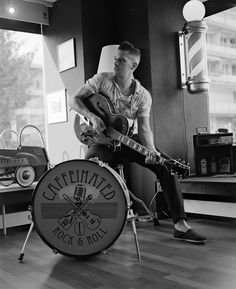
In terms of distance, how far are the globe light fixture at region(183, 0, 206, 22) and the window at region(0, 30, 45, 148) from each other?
184 centimetres

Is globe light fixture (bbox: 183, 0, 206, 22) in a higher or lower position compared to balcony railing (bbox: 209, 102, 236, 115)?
higher

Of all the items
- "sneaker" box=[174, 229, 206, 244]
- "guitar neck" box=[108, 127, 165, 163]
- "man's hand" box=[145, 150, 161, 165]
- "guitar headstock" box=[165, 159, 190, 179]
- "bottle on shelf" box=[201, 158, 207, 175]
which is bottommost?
"sneaker" box=[174, 229, 206, 244]

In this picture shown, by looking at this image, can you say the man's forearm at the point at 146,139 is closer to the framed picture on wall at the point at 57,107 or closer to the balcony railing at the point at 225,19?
the framed picture on wall at the point at 57,107

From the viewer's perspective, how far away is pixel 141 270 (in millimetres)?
2127

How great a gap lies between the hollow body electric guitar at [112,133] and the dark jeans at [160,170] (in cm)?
7

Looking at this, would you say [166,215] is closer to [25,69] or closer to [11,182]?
[11,182]

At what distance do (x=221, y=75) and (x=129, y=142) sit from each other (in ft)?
6.38

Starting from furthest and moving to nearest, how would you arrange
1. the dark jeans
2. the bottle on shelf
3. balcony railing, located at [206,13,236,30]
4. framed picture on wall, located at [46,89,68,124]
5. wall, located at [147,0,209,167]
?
framed picture on wall, located at [46,89,68,124], balcony railing, located at [206,13,236,30], wall, located at [147,0,209,167], the bottle on shelf, the dark jeans

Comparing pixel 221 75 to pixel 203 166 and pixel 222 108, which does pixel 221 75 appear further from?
pixel 203 166

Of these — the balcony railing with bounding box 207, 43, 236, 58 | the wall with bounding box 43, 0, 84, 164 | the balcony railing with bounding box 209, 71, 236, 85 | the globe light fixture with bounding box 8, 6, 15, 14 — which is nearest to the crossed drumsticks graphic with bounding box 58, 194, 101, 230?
the wall with bounding box 43, 0, 84, 164

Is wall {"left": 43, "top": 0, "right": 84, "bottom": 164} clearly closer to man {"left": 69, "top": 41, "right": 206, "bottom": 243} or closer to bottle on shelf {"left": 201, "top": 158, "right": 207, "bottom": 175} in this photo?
man {"left": 69, "top": 41, "right": 206, "bottom": 243}

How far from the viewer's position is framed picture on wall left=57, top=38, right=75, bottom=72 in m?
4.24

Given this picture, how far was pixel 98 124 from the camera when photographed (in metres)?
2.75

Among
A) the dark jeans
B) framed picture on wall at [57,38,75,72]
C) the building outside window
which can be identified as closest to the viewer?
the dark jeans
